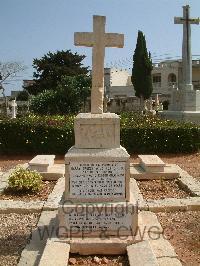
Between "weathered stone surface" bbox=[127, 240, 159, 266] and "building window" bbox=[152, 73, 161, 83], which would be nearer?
"weathered stone surface" bbox=[127, 240, 159, 266]

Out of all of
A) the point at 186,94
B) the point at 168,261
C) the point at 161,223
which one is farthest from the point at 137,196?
the point at 186,94

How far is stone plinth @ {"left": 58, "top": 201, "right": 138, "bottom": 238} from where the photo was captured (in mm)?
4902

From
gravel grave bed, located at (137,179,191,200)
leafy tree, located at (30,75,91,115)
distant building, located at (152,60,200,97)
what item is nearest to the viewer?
gravel grave bed, located at (137,179,191,200)

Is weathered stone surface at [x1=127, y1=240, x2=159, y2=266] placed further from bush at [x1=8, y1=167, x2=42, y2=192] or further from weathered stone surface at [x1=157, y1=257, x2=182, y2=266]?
bush at [x1=8, y1=167, x2=42, y2=192]

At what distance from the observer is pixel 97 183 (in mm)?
5035

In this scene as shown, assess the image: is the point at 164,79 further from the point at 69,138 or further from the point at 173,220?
the point at 173,220

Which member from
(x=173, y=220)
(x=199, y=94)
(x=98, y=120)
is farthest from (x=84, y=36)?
(x=199, y=94)

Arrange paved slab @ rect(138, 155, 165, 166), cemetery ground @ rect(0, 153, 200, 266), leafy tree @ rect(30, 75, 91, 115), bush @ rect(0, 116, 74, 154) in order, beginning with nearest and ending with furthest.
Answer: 1. cemetery ground @ rect(0, 153, 200, 266)
2. paved slab @ rect(138, 155, 165, 166)
3. bush @ rect(0, 116, 74, 154)
4. leafy tree @ rect(30, 75, 91, 115)

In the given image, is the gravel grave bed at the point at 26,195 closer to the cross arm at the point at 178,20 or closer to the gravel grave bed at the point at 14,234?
the gravel grave bed at the point at 14,234

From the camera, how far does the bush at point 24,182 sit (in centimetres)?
741

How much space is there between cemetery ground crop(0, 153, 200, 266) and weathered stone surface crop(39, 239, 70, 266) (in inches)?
5.8

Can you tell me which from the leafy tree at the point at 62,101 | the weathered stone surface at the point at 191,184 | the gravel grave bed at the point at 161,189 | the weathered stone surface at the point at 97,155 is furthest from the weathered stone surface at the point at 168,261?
the leafy tree at the point at 62,101

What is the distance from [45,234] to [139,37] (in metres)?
32.1

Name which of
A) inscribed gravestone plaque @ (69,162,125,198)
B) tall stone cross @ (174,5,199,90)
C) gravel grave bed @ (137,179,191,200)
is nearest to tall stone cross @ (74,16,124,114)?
inscribed gravestone plaque @ (69,162,125,198)
